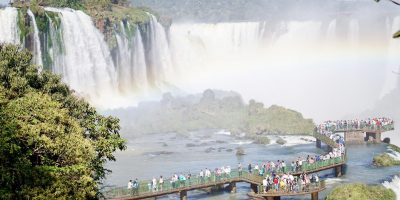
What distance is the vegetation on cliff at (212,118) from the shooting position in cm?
5447

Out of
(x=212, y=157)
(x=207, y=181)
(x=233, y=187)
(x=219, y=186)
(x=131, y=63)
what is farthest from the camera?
(x=131, y=63)

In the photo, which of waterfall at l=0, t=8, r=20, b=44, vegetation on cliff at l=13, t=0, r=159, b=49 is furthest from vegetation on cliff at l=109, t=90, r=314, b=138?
waterfall at l=0, t=8, r=20, b=44

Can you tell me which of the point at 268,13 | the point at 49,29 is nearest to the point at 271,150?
the point at 49,29

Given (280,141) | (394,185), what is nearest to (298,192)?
(394,185)

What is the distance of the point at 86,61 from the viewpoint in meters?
55.2

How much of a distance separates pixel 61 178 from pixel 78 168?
1.65 ft

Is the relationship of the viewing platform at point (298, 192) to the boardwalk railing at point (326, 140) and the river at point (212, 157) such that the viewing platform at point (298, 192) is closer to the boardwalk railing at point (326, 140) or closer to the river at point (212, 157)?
the river at point (212, 157)

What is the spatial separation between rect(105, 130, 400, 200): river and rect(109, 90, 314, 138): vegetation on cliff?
1963 mm

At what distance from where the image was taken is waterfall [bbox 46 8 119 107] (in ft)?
169

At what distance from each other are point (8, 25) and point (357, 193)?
25.7 meters

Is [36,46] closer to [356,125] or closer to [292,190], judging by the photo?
[356,125]

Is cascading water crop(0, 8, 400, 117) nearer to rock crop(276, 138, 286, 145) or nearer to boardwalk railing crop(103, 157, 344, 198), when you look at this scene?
rock crop(276, 138, 286, 145)

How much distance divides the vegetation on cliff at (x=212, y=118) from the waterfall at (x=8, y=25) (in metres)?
13.7

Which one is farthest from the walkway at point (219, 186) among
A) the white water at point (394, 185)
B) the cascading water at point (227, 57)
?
the cascading water at point (227, 57)
